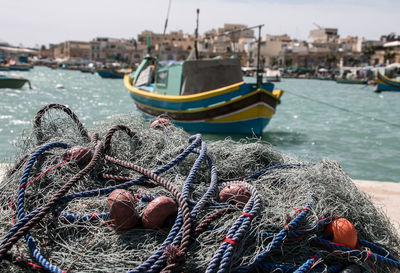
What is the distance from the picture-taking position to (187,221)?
245 cm

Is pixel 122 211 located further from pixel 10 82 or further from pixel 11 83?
pixel 11 83

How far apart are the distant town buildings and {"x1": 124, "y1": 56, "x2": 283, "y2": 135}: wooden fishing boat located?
65740mm

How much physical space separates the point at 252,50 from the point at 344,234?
94.0 metres

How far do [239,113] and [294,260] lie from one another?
9.39 meters

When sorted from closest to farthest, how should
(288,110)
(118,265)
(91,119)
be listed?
(118,265), (91,119), (288,110)

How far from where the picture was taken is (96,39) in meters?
135

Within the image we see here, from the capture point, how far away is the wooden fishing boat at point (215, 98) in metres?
11.5

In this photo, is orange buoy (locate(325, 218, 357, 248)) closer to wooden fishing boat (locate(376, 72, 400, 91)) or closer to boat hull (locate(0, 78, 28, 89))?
boat hull (locate(0, 78, 28, 89))

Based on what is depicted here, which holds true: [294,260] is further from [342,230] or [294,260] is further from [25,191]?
[25,191]

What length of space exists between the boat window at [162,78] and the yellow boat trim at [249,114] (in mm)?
2490

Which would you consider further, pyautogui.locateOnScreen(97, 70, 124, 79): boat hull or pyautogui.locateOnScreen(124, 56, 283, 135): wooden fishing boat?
pyautogui.locateOnScreen(97, 70, 124, 79): boat hull

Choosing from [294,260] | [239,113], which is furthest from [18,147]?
[239,113]

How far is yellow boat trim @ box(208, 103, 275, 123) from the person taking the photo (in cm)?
1164

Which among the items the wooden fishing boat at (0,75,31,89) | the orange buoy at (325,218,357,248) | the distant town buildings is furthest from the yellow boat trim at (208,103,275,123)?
the distant town buildings
